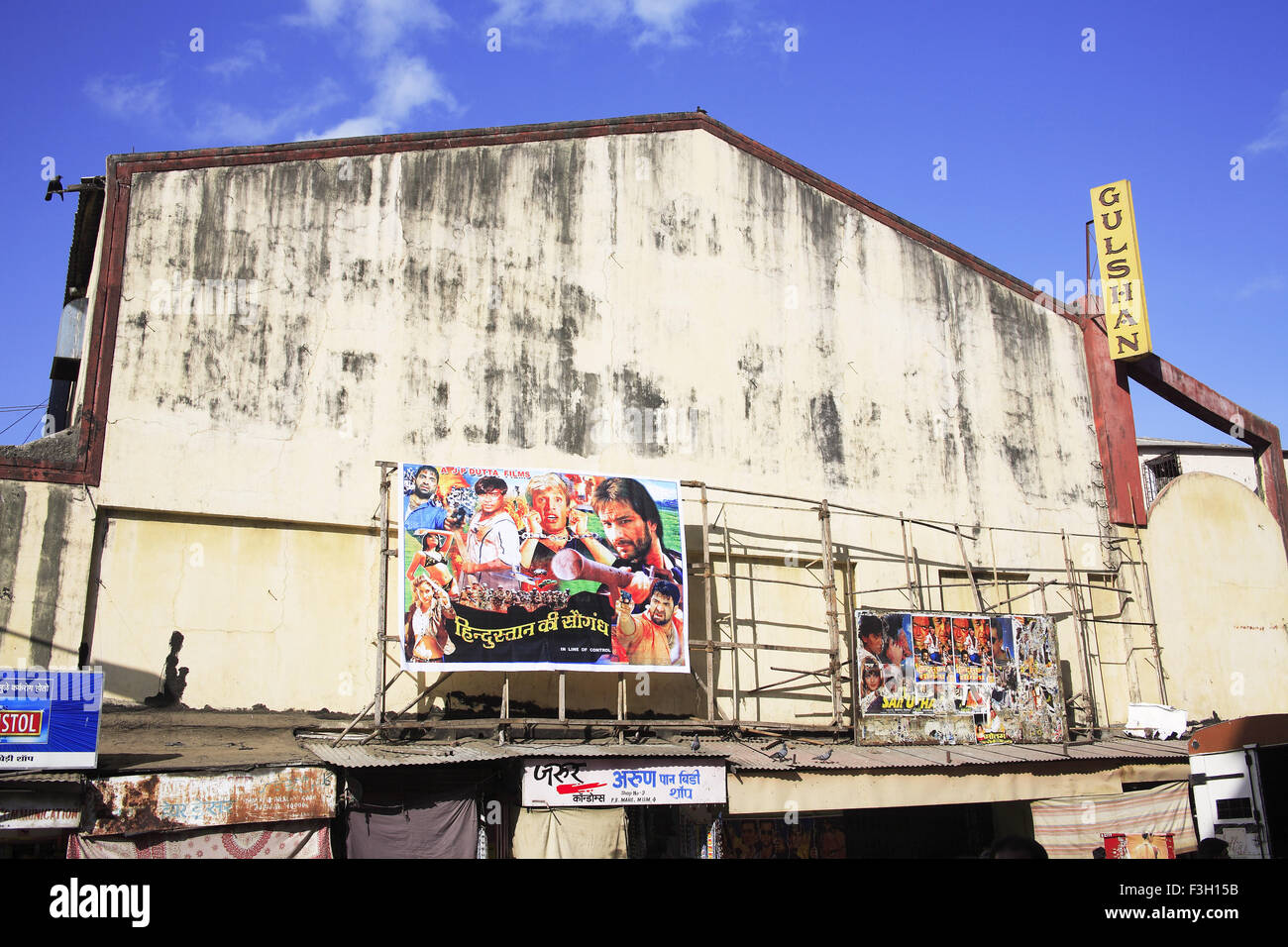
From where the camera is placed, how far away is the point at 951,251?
20375mm

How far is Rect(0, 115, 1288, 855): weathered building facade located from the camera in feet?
45.5

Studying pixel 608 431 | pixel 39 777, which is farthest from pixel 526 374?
pixel 39 777

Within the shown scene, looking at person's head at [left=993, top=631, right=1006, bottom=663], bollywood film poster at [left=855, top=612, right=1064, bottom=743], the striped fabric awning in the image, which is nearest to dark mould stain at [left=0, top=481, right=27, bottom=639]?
bollywood film poster at [left=855, top=612, right=1064, bottom=743]

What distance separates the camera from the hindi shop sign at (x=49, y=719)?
9.63 meters

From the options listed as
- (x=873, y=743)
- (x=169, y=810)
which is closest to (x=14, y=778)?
(x=169, y=810)

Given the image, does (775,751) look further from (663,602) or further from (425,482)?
(425,482)

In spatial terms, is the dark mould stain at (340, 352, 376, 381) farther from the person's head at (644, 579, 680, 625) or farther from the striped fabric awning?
the striped fabric awning

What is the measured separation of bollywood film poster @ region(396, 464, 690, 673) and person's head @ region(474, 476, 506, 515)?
14mm

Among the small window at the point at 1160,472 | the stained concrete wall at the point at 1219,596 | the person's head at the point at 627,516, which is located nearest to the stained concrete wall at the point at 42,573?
the person's head at the point at 627,516

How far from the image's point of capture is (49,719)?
974 cm

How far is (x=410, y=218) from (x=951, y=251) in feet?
34.5

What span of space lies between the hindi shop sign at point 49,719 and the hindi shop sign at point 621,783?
4519mm

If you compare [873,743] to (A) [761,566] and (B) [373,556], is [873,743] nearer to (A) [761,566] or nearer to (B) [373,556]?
(A) [761,566]

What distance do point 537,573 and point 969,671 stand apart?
6801mm
